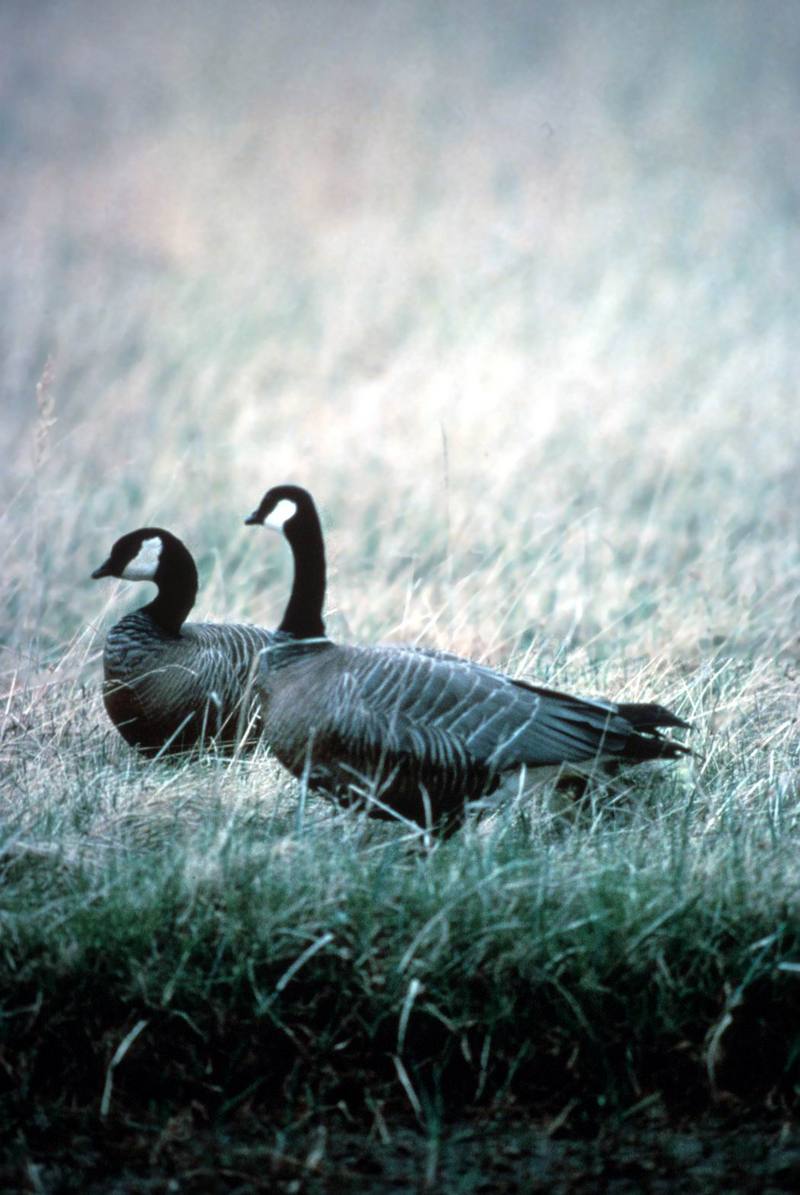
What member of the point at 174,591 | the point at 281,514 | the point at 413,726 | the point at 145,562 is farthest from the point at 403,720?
the point at 145,562

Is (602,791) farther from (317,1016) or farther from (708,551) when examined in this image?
(708,551)

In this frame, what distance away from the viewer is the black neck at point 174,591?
616 centimetres

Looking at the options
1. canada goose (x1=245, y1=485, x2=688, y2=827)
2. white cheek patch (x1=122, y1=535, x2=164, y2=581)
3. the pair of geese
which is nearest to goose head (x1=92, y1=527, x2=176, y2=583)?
white cheek patch (x1=122, y1=535, x2=164, y2=581)

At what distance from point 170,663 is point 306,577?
0.80m

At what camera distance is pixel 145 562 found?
629cm

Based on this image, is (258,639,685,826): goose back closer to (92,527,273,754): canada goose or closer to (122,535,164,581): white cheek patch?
(92,527,273,754): canada goose

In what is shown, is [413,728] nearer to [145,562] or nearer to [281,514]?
[281,514]

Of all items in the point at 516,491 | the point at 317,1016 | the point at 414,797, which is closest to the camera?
the point at 317,1016

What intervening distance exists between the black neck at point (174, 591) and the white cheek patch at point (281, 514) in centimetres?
80

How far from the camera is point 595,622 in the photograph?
28.5ft

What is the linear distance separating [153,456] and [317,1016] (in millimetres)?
7512

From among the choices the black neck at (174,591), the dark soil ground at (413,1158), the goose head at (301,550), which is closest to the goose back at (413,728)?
the goose head at (301,550)

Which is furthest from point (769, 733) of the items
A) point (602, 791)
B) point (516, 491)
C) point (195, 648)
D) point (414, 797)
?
point (516, 491)

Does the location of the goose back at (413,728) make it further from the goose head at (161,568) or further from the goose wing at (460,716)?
the goose head at (161,568)
